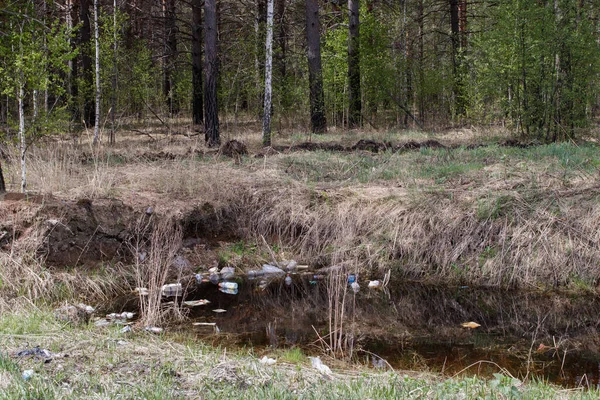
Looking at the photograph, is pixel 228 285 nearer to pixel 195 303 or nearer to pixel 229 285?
pixel 229 285

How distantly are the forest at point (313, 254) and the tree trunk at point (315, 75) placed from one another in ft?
Answer: 11.4

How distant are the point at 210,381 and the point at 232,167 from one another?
23.3 feet

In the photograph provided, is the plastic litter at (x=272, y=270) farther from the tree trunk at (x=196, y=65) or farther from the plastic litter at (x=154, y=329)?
the tree trunk at (x=196, y=65)

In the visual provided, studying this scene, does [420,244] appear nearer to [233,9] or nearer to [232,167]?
[232,167]

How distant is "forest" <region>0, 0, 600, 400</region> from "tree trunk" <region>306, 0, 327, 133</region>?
347 cm

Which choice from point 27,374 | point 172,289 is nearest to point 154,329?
point 172,289

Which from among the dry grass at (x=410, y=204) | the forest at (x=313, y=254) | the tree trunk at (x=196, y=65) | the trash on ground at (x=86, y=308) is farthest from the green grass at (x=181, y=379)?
the tree trunk at (x=196, y=65)

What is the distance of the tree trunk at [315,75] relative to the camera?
663 inches

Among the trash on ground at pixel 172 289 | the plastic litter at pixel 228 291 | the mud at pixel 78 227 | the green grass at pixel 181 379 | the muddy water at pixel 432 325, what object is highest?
the mud at pixel 78 227

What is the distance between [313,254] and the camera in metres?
8.58

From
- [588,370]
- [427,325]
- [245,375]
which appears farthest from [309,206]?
[245,375]

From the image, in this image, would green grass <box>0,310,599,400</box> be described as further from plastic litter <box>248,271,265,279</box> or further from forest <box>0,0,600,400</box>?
plastic litter <box>248,271,265,279</box>

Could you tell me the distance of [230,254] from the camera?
28.3 feet

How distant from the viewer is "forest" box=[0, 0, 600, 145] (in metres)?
8.53
